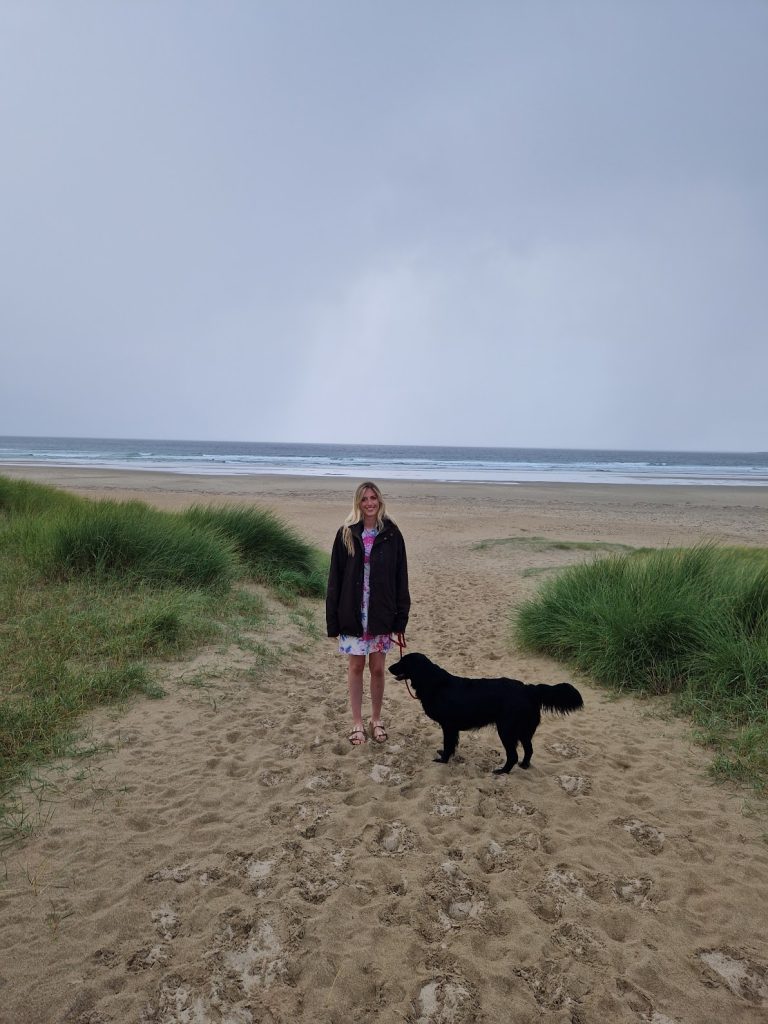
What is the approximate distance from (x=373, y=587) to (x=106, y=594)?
358 cm

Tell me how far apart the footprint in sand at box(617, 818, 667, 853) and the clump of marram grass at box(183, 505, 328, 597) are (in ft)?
18.3

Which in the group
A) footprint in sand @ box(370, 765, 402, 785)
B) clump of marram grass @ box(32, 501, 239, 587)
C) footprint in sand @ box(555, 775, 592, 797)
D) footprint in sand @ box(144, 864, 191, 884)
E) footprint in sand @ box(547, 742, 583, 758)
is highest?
clump of marram grass @ box(32, 501, 239, 587)

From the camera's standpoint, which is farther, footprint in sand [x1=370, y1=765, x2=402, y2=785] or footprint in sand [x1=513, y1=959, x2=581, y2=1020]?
footprint in sand [x1=370, y1=765, x2=402, y2=785]

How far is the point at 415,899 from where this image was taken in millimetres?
2771

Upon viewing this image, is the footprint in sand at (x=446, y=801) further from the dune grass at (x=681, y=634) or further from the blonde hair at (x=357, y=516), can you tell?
the dune grass at (x=681, y=634)

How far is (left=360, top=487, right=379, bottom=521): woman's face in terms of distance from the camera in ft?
14.0

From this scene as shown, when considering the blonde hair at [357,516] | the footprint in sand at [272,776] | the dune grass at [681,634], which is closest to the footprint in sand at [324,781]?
the footprint in sand at [272,776]

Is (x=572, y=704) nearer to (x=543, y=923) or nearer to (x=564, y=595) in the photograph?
(x=543, y=923)

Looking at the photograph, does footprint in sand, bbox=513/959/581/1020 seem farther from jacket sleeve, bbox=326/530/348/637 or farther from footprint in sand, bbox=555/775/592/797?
jacket sleeve, bbox=326/530/348/637

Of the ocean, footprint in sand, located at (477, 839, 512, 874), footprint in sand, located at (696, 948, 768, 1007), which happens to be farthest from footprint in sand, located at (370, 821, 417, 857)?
the ocean

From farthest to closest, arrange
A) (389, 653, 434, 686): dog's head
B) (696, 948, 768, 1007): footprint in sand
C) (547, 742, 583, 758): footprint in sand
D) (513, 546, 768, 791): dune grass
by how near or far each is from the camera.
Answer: (513, 546, 768, 791): dune grass < (547, 742, 583, 758): footprint in sand < (389, 653, 434, 686): dog's head < (696, 948, 768, 1007): footprint in sand

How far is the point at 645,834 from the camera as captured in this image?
3.32 m

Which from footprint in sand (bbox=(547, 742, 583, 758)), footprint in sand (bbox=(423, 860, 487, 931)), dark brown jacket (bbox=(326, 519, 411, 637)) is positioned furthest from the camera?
footprint in sand (bbox=(547, 742, 583, 758))

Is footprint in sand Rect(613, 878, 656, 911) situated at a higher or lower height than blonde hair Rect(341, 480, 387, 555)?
lower
